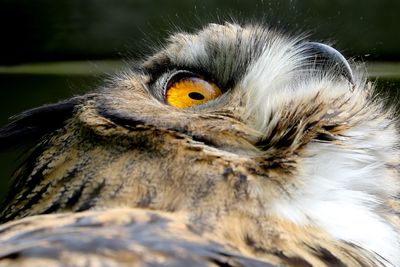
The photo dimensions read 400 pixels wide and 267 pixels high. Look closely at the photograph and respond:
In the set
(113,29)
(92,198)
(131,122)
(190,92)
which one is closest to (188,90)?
(190,92)

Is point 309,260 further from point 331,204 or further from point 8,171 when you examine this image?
point 8,171

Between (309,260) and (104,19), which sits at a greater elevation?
(104,19)

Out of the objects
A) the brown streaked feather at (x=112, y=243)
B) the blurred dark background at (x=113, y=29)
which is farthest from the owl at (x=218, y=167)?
the blurred dark background at (x=113, y=29)

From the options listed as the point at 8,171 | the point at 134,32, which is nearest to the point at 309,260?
the point at 134,32

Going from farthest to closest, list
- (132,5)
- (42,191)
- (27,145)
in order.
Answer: (132,5)
(27,145)
(42,191)

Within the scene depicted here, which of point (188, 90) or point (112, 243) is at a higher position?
point (188, 90)

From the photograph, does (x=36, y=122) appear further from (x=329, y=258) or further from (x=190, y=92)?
(x=329, y=258)

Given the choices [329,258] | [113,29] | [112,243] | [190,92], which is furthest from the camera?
[113,29]

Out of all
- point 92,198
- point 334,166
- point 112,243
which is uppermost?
point 334,166
